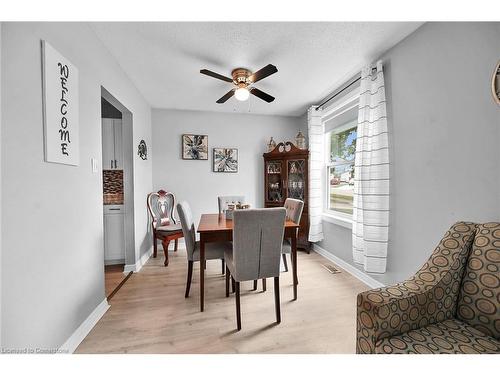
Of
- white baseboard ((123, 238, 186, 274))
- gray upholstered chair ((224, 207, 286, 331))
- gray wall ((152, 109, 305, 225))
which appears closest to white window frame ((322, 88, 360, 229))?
gray wall ((152, 109, 305, 225))

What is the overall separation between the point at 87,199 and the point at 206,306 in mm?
1362

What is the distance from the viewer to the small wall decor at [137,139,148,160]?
2909 millimetres

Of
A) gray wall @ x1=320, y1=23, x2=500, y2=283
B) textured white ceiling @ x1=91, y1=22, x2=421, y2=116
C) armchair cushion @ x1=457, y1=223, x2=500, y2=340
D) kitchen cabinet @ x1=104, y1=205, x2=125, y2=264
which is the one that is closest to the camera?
armchair cushion @ x1=457, y1=223, x2=500, y2=340

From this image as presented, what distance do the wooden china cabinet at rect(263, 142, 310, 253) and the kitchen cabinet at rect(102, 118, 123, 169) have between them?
7.35 ft

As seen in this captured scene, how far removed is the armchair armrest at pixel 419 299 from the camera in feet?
3.02

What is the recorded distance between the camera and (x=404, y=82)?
1.87 meters

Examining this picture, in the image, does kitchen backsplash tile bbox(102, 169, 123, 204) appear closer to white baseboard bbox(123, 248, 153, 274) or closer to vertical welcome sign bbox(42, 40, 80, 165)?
white baseboard bbox(123, 248, 153, 274)

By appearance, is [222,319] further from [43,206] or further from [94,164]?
[94,164]

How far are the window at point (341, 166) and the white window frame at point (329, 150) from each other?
0.02m

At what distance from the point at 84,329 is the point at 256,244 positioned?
54.8 inches

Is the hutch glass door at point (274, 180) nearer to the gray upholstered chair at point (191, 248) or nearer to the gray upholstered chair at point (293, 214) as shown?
the gray upholstered chair at point (293, 214)

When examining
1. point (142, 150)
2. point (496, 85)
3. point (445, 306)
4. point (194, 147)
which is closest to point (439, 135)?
point (496, 85)
